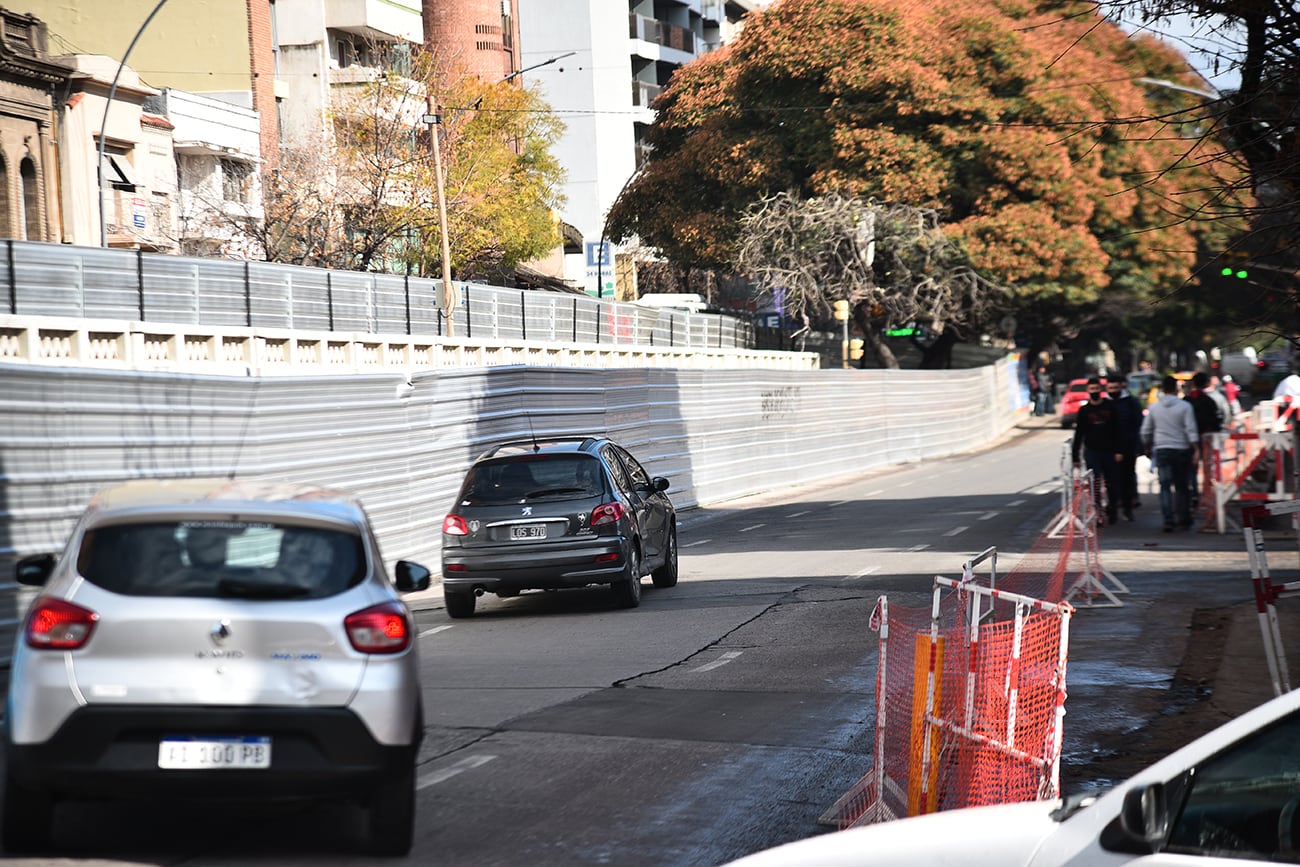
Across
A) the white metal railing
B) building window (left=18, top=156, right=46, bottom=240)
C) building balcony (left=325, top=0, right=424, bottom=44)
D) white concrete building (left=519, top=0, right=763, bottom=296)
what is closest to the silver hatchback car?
the white metal railing

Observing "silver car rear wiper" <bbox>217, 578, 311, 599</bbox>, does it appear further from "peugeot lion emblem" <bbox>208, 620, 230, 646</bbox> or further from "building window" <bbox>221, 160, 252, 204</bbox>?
"building window" <bbox>221, 160, 252, 204</bbox>

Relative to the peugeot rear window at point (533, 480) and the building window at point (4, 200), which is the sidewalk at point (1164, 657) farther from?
the building window at point (4, 200)

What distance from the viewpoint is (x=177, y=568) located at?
6.77 meters

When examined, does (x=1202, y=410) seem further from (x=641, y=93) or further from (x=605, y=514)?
(x=641, y=93)

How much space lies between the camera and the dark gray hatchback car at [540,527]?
50.7ft

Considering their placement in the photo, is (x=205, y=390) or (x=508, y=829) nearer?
(x=508, y=829)

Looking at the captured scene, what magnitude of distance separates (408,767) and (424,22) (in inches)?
2519

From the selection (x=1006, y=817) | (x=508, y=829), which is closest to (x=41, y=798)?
(x=508, y=829)

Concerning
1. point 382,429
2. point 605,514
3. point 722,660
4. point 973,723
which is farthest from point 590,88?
point 973,723

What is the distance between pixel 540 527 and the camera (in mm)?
15484

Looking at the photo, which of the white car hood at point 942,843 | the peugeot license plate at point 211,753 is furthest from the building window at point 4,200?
the white car hood at point 942,843

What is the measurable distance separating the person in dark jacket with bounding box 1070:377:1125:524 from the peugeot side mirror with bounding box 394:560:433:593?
16295 mm

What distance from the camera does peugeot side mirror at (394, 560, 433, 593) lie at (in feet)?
26.5

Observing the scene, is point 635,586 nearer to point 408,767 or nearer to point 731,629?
point 731,629
